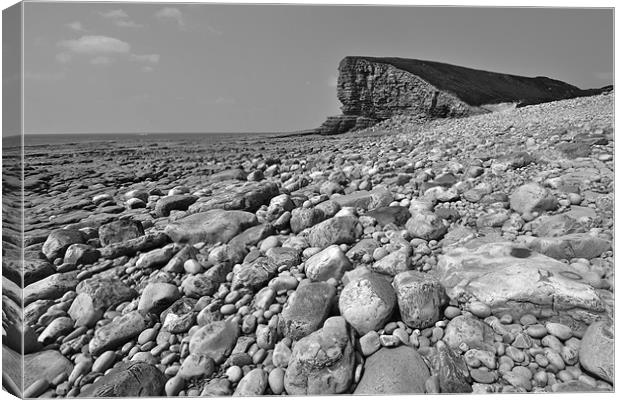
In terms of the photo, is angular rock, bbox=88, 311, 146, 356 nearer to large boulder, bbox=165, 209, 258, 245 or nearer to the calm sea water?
large boulder, bbox=165, 209, 258, 245

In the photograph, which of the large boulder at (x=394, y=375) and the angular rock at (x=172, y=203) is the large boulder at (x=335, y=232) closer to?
the large boulder at (x=394, y=375)

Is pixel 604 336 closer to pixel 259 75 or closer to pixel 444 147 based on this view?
pixel 444 147

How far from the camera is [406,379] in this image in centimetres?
170

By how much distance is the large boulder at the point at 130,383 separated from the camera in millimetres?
1726

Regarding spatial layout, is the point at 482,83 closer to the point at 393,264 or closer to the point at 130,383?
the point at 393,264

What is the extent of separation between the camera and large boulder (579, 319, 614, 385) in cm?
172

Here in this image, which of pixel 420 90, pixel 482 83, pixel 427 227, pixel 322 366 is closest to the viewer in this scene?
pixel 322 366

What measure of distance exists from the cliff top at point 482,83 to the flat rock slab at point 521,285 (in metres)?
1.39

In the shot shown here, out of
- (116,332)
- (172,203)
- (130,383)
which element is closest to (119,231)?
(172,203)

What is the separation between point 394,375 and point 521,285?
810 mm

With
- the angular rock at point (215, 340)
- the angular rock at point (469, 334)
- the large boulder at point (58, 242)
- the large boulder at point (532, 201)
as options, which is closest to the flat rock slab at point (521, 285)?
the angular rock at point (469, 334)

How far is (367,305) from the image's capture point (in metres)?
1.80

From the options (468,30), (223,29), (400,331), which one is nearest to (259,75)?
(223,29)

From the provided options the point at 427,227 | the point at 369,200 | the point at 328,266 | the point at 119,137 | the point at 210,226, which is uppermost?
the point at 119,137
